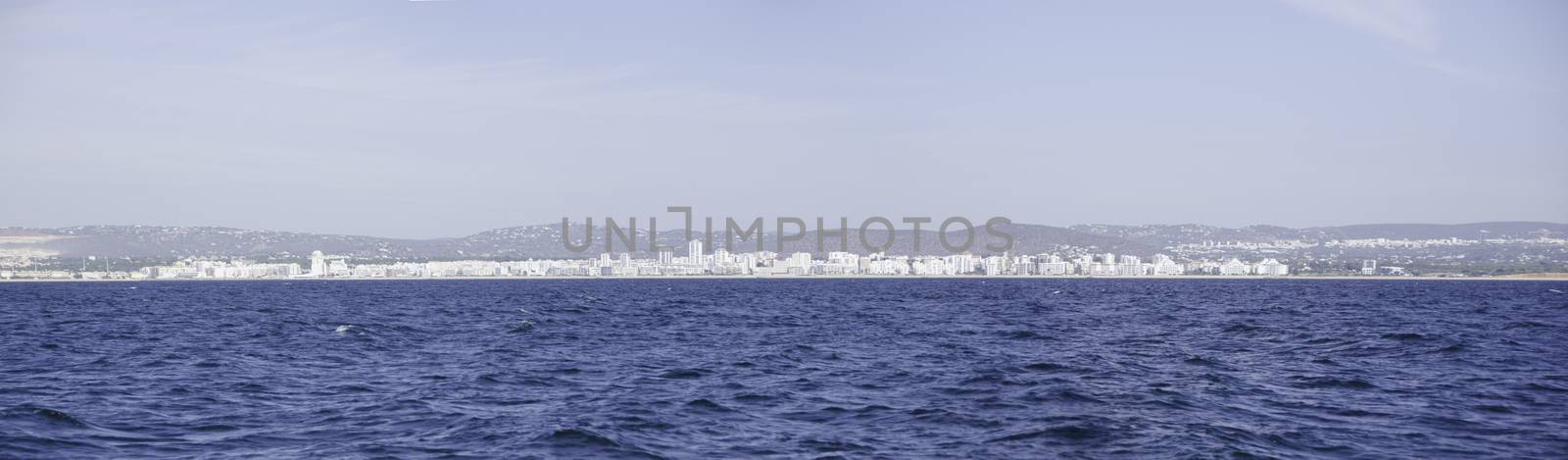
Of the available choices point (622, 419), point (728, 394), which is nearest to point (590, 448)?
point (622, 419)

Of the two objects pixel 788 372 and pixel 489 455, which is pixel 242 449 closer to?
pixel 489 455

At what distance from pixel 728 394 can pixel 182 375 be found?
13.9 meters

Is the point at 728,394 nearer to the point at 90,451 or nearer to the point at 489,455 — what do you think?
the point at 489,455

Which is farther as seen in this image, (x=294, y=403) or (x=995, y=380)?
(x=995, y=380)

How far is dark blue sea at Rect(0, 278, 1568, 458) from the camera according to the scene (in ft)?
60.0

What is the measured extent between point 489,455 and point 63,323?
167ft

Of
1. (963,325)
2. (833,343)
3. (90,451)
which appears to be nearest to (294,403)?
(90,451)

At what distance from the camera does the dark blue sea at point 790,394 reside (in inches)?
720

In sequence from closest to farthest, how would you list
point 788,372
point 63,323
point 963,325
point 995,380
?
point 995,380
point 788,372
point 963,325
point 63,323

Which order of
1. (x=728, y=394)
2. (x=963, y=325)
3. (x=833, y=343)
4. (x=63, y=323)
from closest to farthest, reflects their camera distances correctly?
(x=728, y=394) < (x=833, y=343) < (x=963, y=325) < (x=63, y=323)

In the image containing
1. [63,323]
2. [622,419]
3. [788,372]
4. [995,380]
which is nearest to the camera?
[622,419]

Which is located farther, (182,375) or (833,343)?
(833,343)

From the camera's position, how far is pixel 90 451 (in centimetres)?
1788

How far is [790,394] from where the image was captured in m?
24.8
